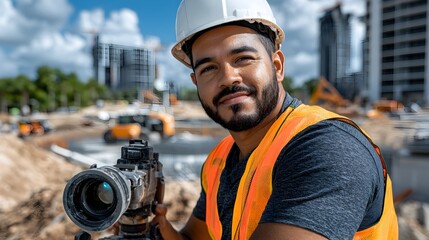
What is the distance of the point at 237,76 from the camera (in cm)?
119

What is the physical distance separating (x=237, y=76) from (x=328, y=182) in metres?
0.49

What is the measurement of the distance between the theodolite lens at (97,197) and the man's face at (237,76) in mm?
Answer: 403

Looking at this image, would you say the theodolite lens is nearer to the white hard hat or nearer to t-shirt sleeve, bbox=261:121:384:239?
t-shirt sleeve, bbox=261:121:384:239

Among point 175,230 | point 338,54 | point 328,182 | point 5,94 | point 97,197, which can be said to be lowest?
point 175,230

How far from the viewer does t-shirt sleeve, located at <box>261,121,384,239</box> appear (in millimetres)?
831

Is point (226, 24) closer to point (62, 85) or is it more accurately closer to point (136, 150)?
point (136, 150)

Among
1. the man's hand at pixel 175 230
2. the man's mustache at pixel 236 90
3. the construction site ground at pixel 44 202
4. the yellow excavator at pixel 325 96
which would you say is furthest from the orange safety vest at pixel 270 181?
the yellow excavator at pixel 325 96

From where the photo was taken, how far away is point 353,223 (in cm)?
85

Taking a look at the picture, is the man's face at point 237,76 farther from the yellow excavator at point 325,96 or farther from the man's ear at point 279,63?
the yellow excavator at point 325,96

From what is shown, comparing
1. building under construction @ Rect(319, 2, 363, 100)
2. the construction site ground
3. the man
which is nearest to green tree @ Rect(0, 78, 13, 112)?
building under construction @ Rect(319, 2, 363, 100)

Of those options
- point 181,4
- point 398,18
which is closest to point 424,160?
point 181,4

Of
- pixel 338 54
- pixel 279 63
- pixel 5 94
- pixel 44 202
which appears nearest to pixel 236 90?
pixel 279 63

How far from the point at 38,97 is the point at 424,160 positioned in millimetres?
53034

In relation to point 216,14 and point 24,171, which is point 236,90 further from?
point 24,171
